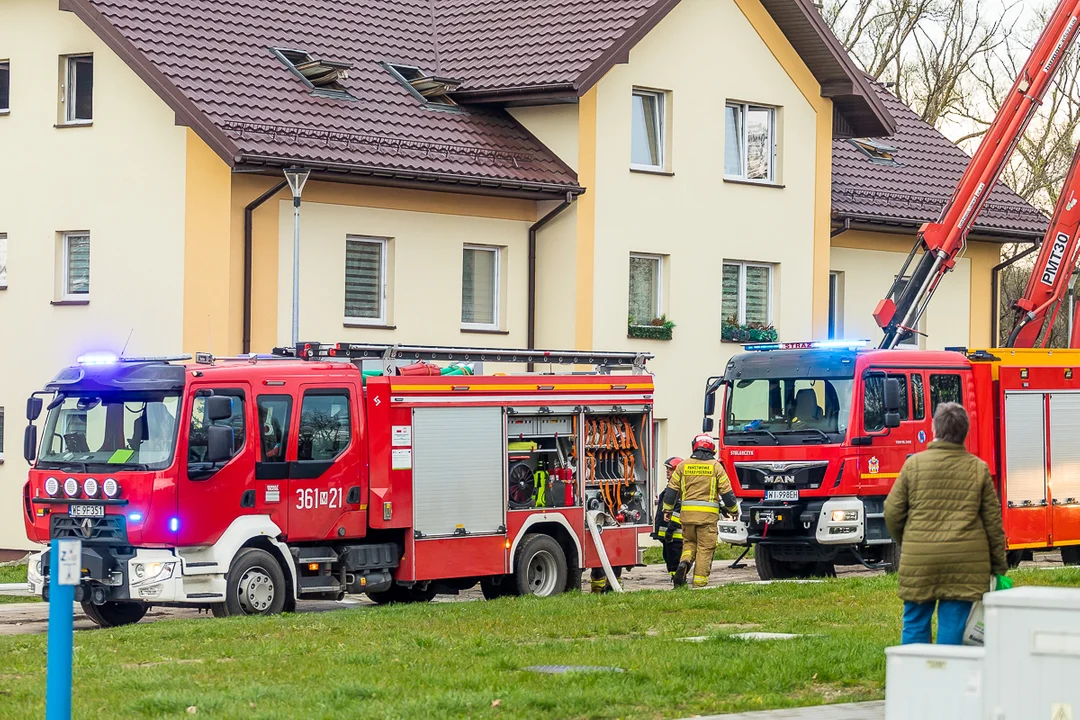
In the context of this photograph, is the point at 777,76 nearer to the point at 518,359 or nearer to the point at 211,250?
the point at 211,250

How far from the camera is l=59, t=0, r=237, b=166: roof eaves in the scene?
2420cm

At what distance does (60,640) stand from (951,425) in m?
4.61

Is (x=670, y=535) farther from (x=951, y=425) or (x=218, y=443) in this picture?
(x=951, y=425)

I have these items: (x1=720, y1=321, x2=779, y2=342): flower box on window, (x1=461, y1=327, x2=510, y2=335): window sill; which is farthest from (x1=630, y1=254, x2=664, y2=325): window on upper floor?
(x1=461, y1=327, x2=510, y2=335): window sill

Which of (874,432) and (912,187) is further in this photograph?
(912,187)

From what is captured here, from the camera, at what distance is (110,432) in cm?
1683

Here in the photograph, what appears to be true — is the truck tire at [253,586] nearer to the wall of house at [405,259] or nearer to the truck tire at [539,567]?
the truck tire at [539,567]

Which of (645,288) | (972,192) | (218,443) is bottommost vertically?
(218,443)

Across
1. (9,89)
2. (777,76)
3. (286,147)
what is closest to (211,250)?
(286,147)

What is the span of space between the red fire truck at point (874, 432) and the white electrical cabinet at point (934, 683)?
13.6 meters

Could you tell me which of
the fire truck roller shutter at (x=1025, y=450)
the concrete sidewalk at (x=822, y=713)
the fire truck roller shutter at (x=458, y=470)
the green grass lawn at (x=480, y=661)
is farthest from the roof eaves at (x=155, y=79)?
the concrete sidewalk at (x=822, y=713)

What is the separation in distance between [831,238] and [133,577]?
19411 millimetres

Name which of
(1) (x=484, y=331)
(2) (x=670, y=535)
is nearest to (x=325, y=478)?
(2) (x=670, y=535)

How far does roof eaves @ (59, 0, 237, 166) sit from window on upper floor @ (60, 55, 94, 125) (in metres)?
0.92
